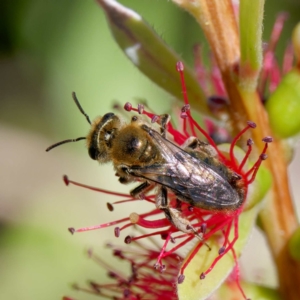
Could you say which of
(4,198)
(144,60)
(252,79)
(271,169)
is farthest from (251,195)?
(4,198)

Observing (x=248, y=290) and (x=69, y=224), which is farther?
(x=69, y=224)

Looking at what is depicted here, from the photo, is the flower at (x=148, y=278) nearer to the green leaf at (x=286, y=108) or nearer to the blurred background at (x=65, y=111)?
the green leaf at (x=286, y=108)

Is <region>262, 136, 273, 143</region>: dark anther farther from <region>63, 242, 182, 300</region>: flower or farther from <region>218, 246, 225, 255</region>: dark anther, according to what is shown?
<region>63, 242, 182, 300</region>: flower

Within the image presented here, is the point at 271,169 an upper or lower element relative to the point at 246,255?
upper

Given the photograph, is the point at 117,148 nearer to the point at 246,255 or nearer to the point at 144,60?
the point at 144,60

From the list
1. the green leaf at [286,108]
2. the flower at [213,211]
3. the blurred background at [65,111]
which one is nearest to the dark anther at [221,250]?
the flower at [213,211]

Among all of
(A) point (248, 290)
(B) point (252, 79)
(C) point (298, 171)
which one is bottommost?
(C) point (298, 171)

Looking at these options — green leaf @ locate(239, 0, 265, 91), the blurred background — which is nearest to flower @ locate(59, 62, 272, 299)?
green leaf @ locate(239, 0, 265, 91)

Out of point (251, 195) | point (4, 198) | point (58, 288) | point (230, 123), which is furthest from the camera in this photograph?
point (4, 198)
